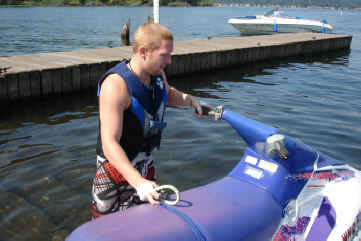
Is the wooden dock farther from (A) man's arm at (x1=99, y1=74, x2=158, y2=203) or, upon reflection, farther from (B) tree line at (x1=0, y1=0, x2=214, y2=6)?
(B) tree line at (x1=0, y1=0, x2=214, y2=6)

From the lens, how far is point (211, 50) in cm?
1340

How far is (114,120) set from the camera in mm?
2426

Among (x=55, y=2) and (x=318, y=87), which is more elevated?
(x=55, y=2)

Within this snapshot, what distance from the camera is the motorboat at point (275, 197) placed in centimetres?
271

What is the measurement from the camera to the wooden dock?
849 centimetres

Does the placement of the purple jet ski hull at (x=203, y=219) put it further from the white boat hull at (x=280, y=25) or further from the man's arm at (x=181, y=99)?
the white boat hull at (x=280, y=25)

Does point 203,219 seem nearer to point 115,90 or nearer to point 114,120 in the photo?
point 114,120

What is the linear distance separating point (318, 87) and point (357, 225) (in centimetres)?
915

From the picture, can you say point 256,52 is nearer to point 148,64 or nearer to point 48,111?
point 48,111

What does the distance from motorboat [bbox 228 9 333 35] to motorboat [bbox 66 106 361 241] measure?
1018 inches

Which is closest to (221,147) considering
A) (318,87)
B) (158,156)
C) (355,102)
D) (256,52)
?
(158,156)

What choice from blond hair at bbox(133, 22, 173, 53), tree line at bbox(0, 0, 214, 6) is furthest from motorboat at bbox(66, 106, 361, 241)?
tree line at bbox(0, 0, 214, 6)

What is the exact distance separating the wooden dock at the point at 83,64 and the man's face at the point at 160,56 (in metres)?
6.56

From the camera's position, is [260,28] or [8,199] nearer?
[8,199]
